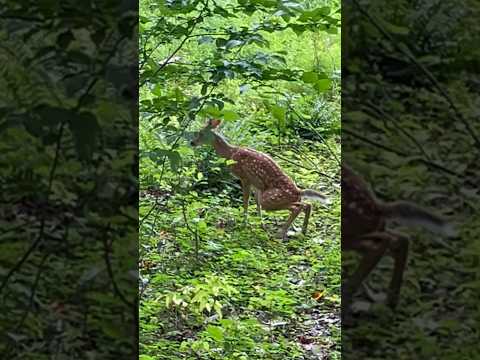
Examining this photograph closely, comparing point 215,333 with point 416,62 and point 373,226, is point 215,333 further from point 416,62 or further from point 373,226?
point 416,62

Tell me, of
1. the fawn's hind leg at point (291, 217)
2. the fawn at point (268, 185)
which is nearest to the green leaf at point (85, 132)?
the fawn at point (268, 185)

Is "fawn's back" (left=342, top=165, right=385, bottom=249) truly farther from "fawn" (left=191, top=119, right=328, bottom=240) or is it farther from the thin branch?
"fawn" (left=191, top=119, right=328, bottom=240)

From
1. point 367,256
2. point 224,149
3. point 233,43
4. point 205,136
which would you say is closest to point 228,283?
point 224,149

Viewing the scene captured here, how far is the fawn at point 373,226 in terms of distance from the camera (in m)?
1.69

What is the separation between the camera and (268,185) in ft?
11.1

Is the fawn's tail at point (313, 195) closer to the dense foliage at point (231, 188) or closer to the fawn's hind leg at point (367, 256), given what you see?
the dense foliage at point (231, 188)

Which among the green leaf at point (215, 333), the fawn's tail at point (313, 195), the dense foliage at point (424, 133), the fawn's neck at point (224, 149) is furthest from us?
the fawn's neck at point (224, 149)

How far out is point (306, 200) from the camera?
3.41 m

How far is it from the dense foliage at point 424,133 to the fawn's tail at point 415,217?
0.06 ft

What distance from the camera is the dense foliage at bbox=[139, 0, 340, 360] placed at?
89.2 inches

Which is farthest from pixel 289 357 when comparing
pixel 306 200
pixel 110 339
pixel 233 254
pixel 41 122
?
pixel 41 122

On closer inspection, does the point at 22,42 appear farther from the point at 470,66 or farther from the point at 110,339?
the point at 470,66

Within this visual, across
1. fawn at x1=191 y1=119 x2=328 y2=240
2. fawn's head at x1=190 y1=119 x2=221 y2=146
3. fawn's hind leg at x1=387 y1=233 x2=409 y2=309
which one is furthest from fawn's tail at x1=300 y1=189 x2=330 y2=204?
fawn's hind leg at x1=387 y1=233 x2=409 y2=309

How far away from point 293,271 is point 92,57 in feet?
5.48
